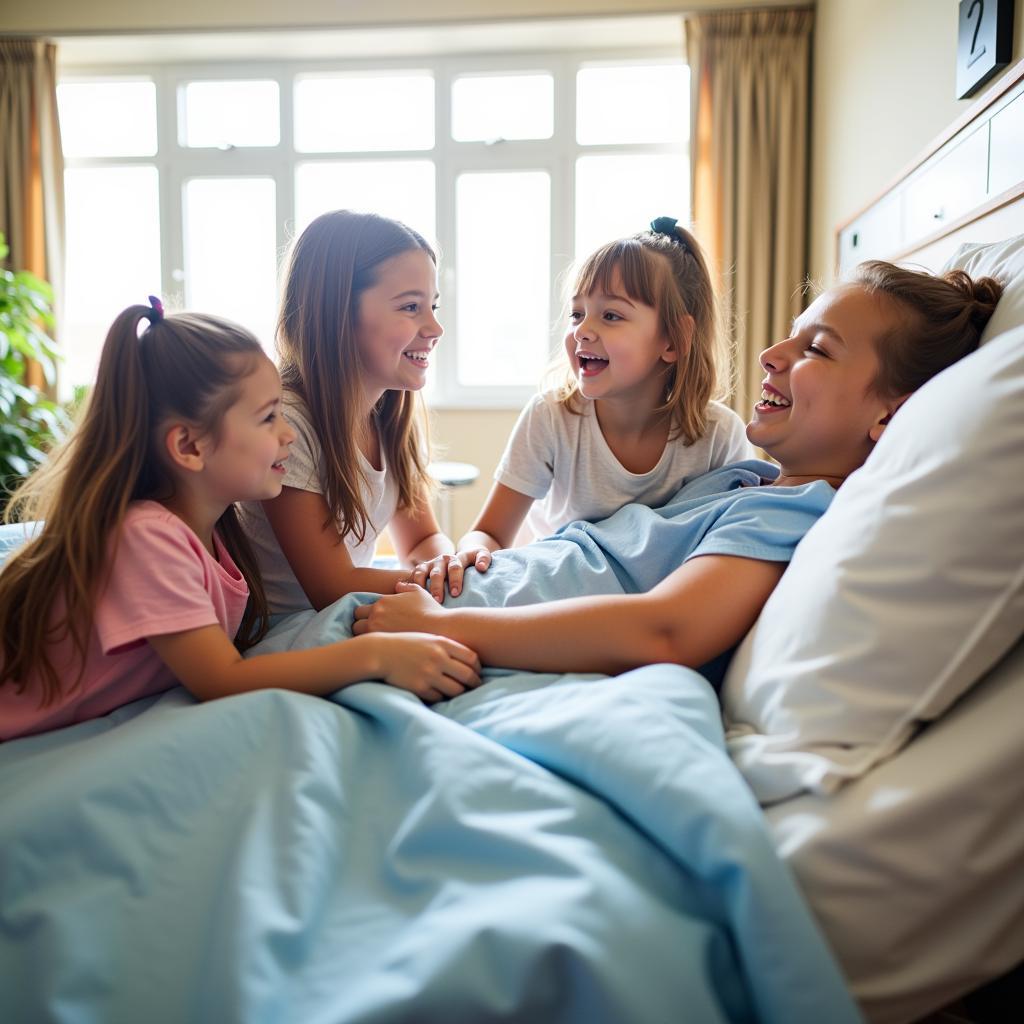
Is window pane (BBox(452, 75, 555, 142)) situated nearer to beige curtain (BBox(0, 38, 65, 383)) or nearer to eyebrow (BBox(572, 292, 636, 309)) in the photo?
beige curtain (BBox(0, 38, 65, 383))

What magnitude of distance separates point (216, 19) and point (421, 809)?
4.84 m

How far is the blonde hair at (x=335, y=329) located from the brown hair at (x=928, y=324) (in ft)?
2.76

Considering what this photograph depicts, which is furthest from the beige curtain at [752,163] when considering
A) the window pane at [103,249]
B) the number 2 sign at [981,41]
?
the window pane at [103,249]

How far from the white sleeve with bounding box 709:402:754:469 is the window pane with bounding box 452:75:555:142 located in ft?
12.0

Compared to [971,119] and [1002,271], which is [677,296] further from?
[971,119]

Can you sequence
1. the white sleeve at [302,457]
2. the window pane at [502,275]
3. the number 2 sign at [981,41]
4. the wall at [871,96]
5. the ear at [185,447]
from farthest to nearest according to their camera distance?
the window pane at [502,275], the wall at [871,96], the number 2 sign at [981,41], the white sleeve at [302,457], the ear at [185,447]

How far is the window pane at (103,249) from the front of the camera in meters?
5.14

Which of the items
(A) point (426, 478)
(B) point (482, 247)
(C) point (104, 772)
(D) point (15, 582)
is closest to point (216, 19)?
(B) point (482, 247)

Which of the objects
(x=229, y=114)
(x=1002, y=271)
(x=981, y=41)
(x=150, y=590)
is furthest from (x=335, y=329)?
(x=229, y=114)

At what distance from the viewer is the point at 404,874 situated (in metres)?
0.70

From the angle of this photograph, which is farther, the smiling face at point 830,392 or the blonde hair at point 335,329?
the blonde hair at point 335,329

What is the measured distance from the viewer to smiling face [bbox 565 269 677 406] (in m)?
1.63

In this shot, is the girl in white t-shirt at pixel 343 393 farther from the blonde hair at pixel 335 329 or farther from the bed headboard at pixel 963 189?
the bed headboard at pixel 963 189

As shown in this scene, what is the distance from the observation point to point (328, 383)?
1525 millimetres
